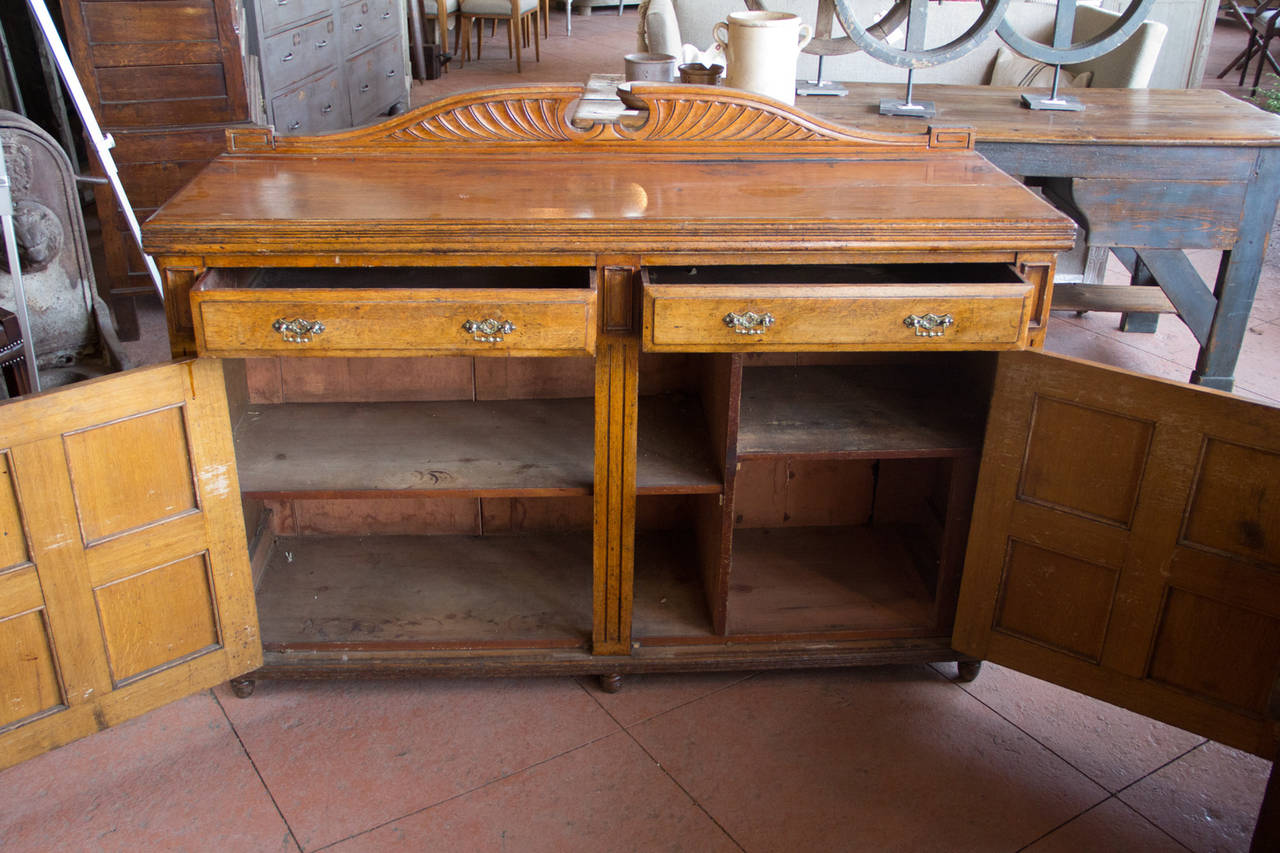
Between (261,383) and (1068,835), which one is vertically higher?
(261,383)

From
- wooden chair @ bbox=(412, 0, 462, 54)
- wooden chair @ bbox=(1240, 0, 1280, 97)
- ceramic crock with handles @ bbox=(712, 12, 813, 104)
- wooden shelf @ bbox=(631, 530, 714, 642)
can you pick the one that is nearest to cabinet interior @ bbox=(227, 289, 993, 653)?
wooden shelf @ bbox=(631, 530, 714, 642)

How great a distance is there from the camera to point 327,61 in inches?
199

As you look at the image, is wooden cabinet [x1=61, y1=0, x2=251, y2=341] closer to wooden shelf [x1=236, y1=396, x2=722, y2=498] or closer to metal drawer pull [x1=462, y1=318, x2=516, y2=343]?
wooden shelf [x1=236, y1=396, x2=722, y2=498]

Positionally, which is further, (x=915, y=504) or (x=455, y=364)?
(x=915, y=504)

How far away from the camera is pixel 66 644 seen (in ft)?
5.64

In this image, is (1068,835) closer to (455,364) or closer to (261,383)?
(455,364)

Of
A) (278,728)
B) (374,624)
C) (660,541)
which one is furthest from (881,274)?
(278,728)

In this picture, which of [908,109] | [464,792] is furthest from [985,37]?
[464,792]

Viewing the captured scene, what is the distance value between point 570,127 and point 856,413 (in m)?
0.77

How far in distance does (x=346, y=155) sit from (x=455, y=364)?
480mm

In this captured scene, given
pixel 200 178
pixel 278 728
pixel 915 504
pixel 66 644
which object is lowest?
pixel 278 728

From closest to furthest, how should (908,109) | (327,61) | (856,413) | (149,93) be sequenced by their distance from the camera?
1. (856,413)
2. (908,109)
3. (149,93)
4. (327,61)

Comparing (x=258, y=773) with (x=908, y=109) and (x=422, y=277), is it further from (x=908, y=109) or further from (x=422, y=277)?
(x=908, y=109)

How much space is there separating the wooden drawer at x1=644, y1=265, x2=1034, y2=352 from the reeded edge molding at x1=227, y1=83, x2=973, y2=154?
44 centimetres
